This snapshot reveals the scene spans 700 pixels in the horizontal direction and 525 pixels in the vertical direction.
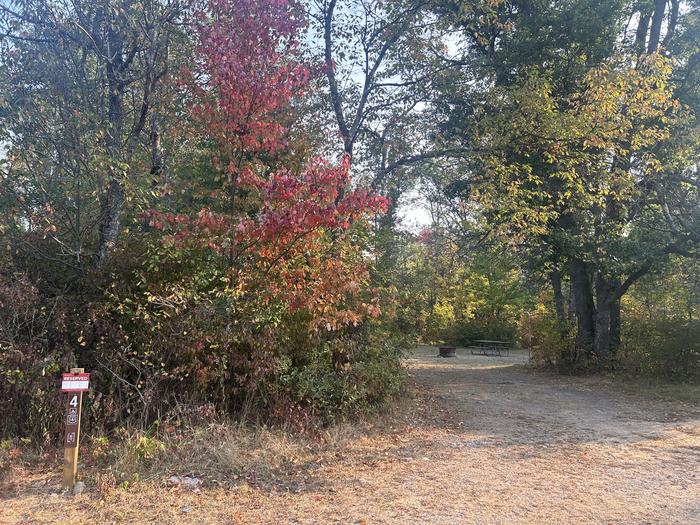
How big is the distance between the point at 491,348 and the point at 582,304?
13.1 m

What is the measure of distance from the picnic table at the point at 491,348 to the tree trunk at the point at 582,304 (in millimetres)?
11326

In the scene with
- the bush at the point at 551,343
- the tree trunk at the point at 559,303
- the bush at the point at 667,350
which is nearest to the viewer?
the bush at the point at 667,350

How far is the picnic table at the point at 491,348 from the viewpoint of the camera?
28219mm

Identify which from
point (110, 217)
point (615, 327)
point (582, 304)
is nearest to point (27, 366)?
point (110, 217)

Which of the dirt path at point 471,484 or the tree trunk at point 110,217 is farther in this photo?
the tree trunk at point 110,217

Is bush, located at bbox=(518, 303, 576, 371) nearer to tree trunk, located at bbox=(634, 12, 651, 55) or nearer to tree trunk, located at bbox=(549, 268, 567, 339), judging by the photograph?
tree trunk, located at bbox=(549, 268, 567, 339)

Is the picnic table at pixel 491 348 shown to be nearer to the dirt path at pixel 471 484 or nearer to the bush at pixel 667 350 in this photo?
the bush at pixel 667 350

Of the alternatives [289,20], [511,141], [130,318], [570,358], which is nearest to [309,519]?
[130,318]

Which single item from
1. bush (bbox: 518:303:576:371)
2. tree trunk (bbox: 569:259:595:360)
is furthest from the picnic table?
tree trunk (bbox: 569:259:595:360)

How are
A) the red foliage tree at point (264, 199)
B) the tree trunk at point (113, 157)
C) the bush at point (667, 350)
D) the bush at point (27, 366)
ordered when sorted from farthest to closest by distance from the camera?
the bush at point (667, 350) < the tree trunk at point (113, 157) < the red foliage tree at point (264, 199) < the bush at point (27, 366)

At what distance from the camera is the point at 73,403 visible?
4.84m

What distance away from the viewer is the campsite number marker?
186 inches

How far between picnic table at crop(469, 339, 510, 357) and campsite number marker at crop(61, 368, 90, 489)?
81.1 feet

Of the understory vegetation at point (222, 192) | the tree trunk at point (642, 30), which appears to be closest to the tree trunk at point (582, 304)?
the understory vegetation at point (222, 192)
